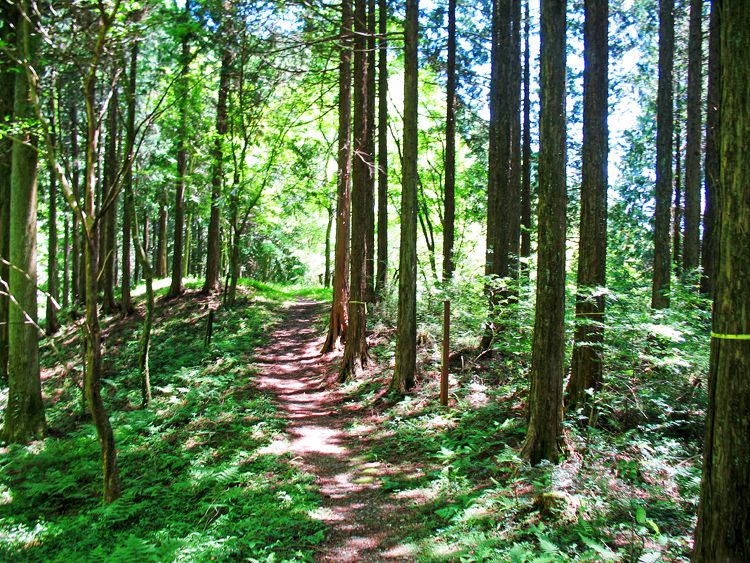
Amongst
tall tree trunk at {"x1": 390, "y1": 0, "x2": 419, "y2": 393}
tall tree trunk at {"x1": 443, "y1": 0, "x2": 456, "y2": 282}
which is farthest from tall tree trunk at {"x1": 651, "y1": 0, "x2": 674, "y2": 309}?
tall tree trunk at {"x1": 390, "y1": 0, "x2": 419, "y2": 393}

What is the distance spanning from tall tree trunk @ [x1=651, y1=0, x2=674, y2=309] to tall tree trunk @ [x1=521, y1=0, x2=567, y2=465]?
7.89 meters

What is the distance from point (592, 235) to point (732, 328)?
13.4ft

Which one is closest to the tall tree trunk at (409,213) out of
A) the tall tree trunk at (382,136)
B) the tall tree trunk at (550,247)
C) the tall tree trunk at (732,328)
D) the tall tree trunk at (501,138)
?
the tall tree trunk at (501,138)

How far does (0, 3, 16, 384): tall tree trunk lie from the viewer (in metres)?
8.58

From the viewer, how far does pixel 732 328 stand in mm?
2877

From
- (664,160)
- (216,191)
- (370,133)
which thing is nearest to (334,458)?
(370,133)

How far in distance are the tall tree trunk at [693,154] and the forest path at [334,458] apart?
32.6 feet

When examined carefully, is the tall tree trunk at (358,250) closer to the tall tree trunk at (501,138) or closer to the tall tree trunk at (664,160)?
the tall tree trunk at (501,138)

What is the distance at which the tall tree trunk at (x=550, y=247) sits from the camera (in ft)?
17.8

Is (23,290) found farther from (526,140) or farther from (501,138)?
(526,140)

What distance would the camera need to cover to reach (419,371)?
32.7ft

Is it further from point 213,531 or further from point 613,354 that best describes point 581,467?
point 213,531

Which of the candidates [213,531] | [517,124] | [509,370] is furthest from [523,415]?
[517,124]

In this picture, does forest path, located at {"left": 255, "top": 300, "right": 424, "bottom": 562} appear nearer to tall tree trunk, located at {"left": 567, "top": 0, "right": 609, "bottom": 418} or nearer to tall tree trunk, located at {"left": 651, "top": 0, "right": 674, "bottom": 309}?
tall tree trunk, located at {"left": 567, "top": 0, "right": 609, "bottom": 418}
